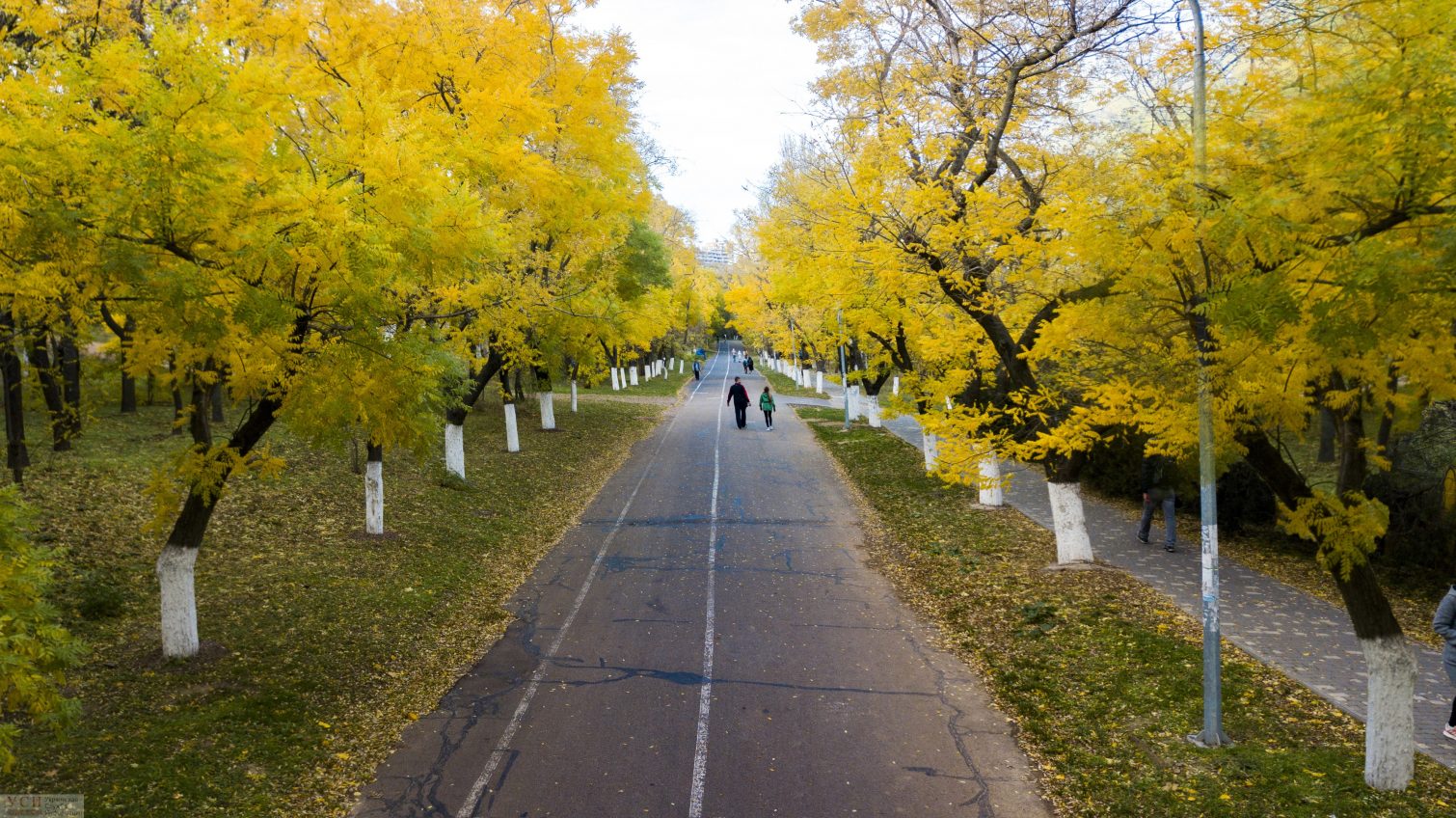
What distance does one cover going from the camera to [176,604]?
8.35 m

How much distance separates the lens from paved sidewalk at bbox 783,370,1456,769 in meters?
7.72

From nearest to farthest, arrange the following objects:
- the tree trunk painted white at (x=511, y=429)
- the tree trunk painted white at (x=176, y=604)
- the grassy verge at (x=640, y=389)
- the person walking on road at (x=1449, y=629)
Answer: the person walking on road at (x=1449, y=629) → the tree trunk painted white at (x=176, y=604) → the tree trunk painted white at (x=511, y=429) → the grassy verge at (x=640, y=389)

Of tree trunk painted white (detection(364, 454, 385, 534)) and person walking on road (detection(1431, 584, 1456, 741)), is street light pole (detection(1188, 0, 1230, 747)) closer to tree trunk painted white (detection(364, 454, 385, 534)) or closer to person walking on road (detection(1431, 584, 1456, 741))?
person walking on road (detection(1431, 584, 1456, 741))

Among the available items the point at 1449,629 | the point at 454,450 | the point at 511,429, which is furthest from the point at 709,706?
the point at 511,429

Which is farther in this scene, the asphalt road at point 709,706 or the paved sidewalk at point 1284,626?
the paved sidewalk at point 1284,626

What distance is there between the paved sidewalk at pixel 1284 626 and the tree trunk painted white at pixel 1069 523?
718 millimetres

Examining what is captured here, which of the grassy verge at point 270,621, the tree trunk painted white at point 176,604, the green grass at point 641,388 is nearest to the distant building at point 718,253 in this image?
the green grass at point 641,388

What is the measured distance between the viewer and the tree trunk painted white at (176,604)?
8328 millimetres

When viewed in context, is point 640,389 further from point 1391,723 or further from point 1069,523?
point 1391,723

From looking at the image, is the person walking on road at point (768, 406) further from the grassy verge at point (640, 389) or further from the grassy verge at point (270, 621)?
the grassy verge at point (640, 389)

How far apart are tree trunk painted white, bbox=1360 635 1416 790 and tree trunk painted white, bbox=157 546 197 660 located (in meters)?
10.2

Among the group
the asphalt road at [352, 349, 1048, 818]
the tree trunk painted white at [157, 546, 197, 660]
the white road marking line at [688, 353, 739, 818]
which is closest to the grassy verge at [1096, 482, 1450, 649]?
the asphalt road at [352, 349, 1048, 818]

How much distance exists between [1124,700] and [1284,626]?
3.28m

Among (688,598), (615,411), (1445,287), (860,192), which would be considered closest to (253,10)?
(860,192)
